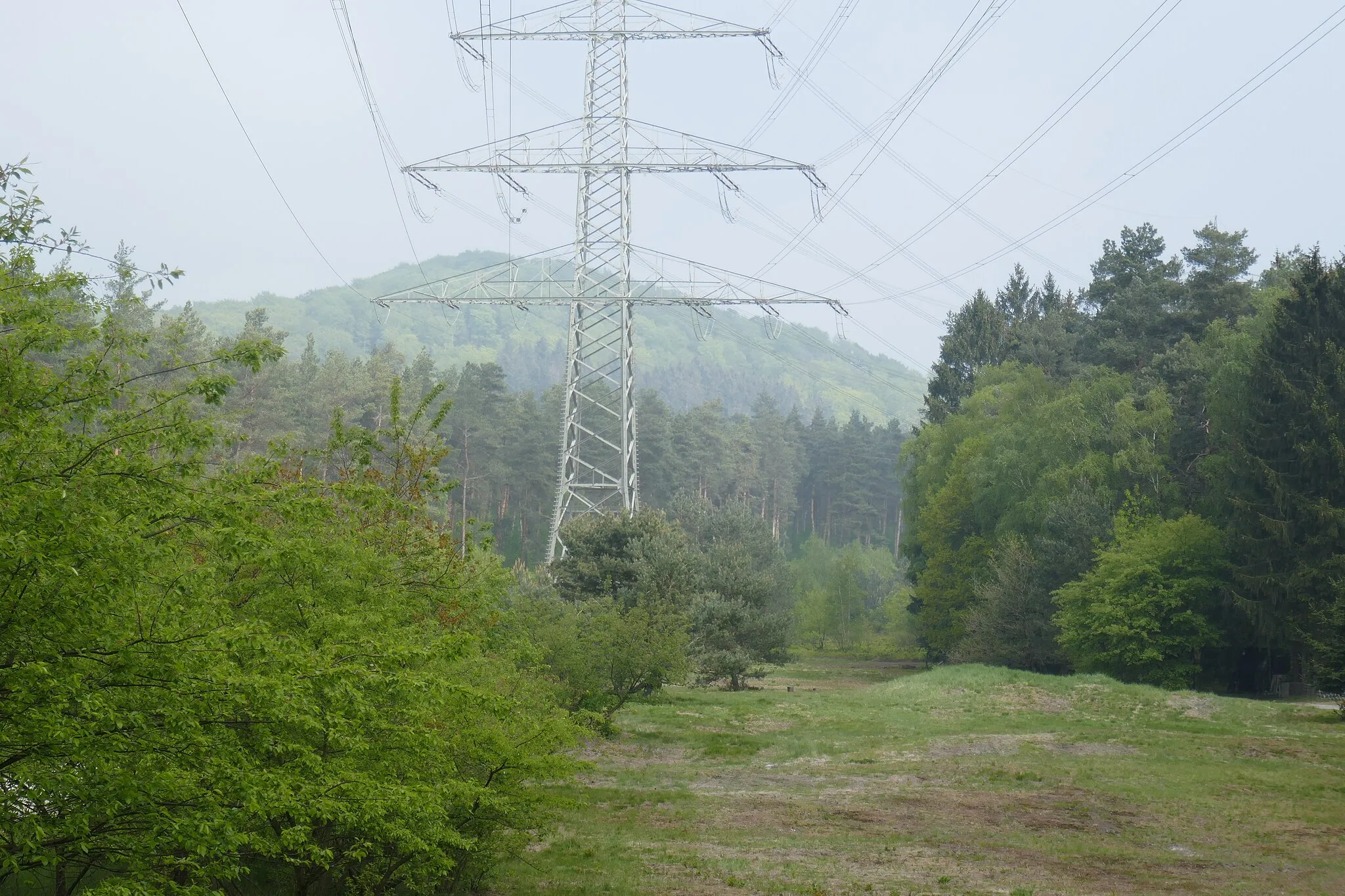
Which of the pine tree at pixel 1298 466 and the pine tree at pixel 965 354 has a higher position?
the pine tree at pixel 965 354

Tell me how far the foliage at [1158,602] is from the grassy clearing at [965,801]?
5.34 m

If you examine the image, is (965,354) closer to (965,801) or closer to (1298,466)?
(1298,466)

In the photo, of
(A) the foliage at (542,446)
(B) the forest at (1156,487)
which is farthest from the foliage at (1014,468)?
(A) the foliage at (542,446)

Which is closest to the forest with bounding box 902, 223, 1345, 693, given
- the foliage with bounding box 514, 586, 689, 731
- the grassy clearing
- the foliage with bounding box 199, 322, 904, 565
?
the grassy clearing

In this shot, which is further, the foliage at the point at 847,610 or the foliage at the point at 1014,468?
the foliage at the point at 847,610

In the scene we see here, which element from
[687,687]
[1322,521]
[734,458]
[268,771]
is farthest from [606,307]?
[734,458]

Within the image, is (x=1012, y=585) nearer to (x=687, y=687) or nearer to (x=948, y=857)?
(x=687, y=687)

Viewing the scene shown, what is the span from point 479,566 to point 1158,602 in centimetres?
3680

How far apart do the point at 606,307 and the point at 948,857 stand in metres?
23.7

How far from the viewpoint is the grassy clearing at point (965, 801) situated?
16609 mm

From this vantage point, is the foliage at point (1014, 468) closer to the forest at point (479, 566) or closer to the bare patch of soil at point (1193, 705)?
the forest at point (479, 566)

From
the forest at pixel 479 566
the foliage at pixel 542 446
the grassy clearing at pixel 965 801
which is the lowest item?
the grassy clearing at pixel 965 801

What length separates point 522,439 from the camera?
102812 mm

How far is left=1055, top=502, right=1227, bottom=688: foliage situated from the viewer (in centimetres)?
4547
